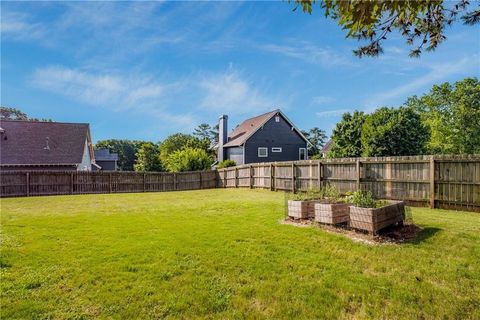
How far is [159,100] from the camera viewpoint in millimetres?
21375

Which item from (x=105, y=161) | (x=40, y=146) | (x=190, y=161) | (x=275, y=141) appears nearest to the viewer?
(x=40, y=146)

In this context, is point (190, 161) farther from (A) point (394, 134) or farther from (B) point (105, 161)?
(B) point (105, 161)

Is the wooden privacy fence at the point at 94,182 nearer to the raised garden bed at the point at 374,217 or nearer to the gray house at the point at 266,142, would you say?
the gray house at the point at 266,142

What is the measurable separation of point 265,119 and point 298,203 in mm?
23866

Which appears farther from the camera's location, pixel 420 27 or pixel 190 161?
pixel 190 161

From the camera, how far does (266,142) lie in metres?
30.1

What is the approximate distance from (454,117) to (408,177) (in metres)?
30.2

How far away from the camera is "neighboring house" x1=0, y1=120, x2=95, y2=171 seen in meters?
21.3

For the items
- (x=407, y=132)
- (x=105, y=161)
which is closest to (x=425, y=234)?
(x=407, y=132)

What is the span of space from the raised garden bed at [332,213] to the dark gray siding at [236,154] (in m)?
23.1

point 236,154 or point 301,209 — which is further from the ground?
point 236,154

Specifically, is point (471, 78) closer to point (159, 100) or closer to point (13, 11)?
point (159, 100)

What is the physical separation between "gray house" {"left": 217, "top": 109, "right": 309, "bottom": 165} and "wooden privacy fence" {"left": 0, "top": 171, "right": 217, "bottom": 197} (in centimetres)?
616

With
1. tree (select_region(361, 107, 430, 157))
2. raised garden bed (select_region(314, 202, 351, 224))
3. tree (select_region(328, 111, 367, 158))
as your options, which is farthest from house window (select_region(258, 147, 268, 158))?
raised garden bed (select_region(314, 202, 351, 224))
